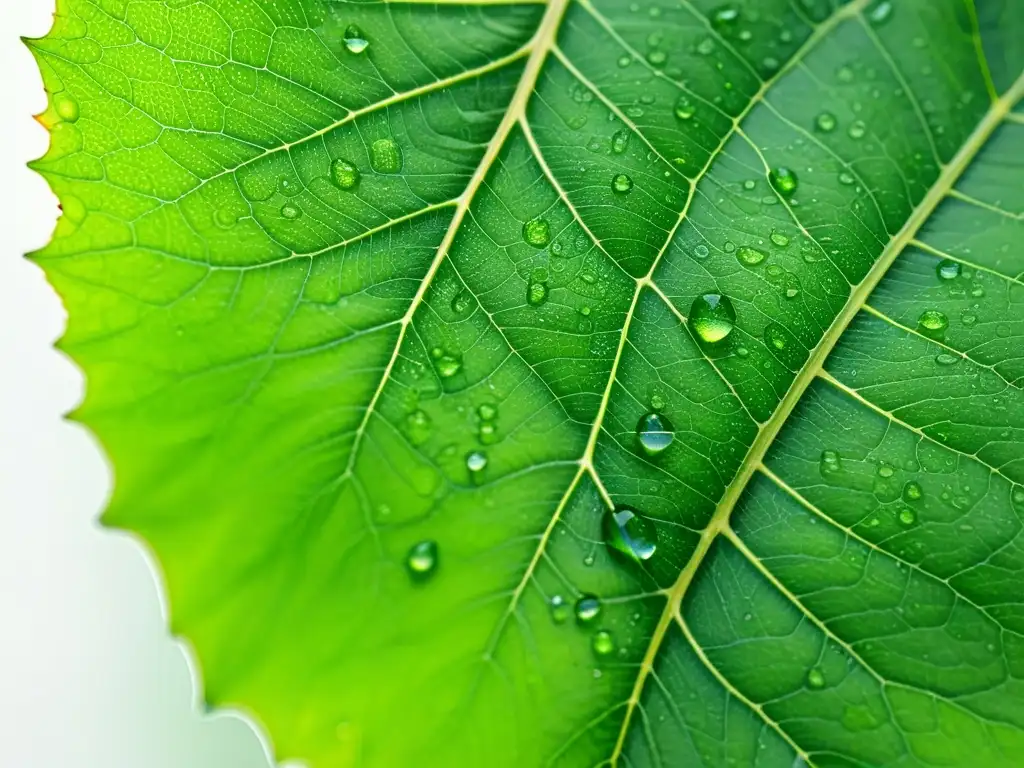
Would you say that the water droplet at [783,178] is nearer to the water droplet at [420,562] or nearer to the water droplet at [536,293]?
the water droplet at [536,293]

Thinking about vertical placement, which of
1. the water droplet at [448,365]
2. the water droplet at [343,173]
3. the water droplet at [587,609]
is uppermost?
the water droplet at [343,173]

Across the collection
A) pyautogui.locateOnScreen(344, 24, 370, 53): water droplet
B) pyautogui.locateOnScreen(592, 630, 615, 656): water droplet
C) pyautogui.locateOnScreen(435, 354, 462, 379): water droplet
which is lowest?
pyautogui.locateOnScreen(592, 630, 615, 656): water droplet

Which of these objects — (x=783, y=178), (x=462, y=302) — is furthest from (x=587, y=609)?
(x=783, y=178)

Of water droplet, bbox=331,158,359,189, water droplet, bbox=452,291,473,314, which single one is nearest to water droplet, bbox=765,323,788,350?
water droplet, bbox=452,291,473,314

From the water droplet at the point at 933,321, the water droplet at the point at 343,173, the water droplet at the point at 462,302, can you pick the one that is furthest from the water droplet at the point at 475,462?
the water droplet at the point at 933,321

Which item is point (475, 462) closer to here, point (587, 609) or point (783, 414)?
point (587, 609)

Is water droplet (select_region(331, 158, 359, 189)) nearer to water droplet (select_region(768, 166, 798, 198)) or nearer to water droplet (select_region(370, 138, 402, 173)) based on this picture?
water droplet (select_region(370, 138, 402, 173))

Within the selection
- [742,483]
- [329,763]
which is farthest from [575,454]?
[329,763]
